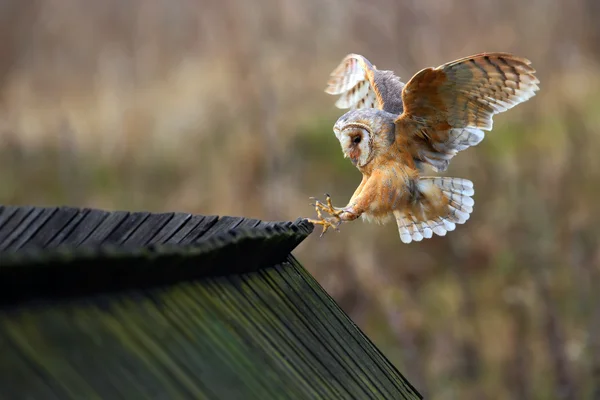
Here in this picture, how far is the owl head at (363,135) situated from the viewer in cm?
310

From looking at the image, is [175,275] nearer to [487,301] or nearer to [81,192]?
[487,301]

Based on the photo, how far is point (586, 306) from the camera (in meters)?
7.67

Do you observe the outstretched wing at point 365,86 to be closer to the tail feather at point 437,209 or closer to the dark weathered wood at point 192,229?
the tail feather at point 437,209

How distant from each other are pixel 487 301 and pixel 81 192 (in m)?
4.43

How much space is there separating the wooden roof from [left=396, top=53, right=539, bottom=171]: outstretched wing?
1174 mm

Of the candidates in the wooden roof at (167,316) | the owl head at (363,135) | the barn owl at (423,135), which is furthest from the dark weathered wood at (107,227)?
the owl head at (363,135)

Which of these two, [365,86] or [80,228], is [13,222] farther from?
[365,86]

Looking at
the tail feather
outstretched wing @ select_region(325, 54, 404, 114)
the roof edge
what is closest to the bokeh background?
outstretched wing @ select_region(325, 54, 404, 114)

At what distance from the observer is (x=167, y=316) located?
133 cm

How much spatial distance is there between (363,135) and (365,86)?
67 cm

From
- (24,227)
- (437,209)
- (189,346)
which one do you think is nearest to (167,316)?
(189,346)

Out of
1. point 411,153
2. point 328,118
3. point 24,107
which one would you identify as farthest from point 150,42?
point 411,153

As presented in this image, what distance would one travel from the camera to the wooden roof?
110 cm

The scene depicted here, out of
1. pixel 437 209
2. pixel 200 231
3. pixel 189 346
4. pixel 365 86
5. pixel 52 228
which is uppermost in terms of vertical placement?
pixel 365 86
